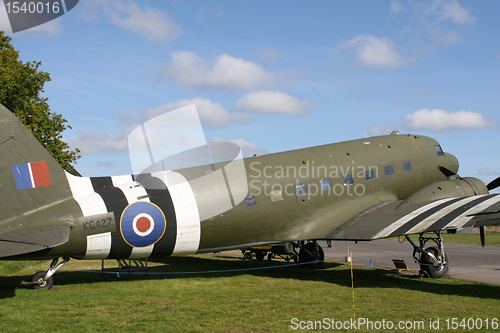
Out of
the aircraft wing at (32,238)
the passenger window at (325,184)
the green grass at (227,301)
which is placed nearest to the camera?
the green grass at (227,301)

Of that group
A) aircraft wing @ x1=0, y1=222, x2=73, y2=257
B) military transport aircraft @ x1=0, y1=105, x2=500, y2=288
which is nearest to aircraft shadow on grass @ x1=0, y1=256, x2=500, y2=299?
military transport aircraft @ x1=0, y1=105, x2=500, y2=288

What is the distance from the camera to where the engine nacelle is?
55.2ft

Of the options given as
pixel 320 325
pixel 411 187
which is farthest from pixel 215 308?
pixel 411 187

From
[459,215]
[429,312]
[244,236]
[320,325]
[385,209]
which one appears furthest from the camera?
[385,209]

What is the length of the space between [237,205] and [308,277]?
4.64 m

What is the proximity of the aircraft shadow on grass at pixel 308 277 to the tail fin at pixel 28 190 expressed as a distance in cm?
246

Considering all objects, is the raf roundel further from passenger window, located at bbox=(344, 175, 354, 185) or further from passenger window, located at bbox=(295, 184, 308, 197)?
passenger window, located at bbox=(344, 175, 354, 185)

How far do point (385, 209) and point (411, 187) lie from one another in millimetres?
3438

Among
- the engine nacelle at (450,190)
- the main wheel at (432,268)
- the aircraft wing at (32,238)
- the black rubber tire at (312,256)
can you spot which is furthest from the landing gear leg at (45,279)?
the engine nacelle at (450,190)

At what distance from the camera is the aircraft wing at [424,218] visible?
538 inches

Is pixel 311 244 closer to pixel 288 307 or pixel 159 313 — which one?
pixel 288 307

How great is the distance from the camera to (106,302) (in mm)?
11438

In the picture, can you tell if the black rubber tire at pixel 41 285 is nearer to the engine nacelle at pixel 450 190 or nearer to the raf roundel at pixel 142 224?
the raf roundel at pixel 142 224

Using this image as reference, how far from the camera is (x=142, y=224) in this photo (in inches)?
515
